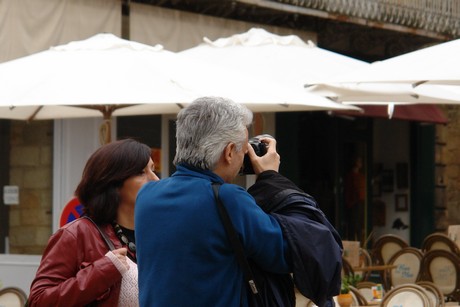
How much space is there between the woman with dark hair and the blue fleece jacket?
1.98 ft

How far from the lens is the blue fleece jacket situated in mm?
3398

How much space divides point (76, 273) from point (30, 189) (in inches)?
296

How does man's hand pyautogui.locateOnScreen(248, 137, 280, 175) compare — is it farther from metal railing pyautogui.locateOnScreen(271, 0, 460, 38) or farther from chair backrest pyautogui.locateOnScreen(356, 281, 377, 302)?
metal railing pyautogui.locateOnScreen(271, 0, 460, 38)

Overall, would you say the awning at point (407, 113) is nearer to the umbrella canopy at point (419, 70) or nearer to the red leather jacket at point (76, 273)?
the umbrella canopy at point (419, 70)

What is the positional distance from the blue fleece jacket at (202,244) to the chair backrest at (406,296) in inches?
162

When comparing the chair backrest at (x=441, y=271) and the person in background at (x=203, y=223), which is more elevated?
Result: the person in background at (x=203, y=223)

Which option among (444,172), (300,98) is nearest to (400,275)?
(300,98)

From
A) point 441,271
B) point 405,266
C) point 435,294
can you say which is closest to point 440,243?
point 405,266

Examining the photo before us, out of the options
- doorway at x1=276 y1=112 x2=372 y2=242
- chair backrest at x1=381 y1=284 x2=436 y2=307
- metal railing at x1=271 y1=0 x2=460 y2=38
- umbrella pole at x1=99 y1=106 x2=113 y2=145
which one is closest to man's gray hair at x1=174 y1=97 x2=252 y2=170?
chair backrest at x1=381 y1=284 x2=436 y2=307

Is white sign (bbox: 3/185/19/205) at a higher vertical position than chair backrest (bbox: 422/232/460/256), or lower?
higher

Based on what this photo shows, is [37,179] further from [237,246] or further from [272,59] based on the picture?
[237,246]

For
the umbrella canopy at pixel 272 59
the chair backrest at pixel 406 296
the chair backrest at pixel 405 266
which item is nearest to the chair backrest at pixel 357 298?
the chair backrest at pixel 406 296

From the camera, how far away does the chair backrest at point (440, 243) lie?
11.5 m

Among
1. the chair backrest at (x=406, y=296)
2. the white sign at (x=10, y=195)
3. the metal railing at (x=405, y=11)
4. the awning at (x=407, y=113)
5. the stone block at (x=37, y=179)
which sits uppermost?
the metal railing at (x=405, y=11)
